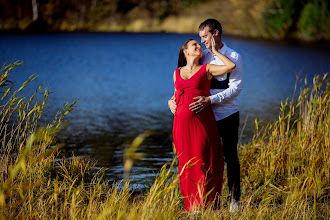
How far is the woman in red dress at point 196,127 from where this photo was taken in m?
3.83

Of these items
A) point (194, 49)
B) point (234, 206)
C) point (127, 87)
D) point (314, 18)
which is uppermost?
point (314, 18)

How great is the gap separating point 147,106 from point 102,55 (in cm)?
1542

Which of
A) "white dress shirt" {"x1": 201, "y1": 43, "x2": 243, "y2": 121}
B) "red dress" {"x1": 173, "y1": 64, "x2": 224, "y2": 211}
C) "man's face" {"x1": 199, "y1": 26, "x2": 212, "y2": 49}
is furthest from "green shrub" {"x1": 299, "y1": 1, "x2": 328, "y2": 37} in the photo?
"red dress" {"x1": 173, "y1": 64, "x2": 224, "y2": 211}

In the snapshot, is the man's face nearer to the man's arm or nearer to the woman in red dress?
the woman in red dress

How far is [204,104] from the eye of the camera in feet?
12.5

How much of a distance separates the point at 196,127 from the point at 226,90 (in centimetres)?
38

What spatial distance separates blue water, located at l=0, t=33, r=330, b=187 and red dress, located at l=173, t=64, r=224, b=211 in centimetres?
90

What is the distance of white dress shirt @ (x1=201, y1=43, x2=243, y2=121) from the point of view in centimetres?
389

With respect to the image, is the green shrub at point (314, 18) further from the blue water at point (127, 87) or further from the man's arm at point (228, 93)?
the man's arm at point (228, 93)

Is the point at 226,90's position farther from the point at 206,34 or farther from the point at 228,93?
the point at 206,34

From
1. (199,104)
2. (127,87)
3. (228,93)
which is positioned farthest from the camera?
(127,87)

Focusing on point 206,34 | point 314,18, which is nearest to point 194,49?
point 206,34

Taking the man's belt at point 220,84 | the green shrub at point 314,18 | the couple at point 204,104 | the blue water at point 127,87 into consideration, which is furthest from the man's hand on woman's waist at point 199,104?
the green shrub at point 314,18

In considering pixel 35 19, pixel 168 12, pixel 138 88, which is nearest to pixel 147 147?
pixel 138 88
